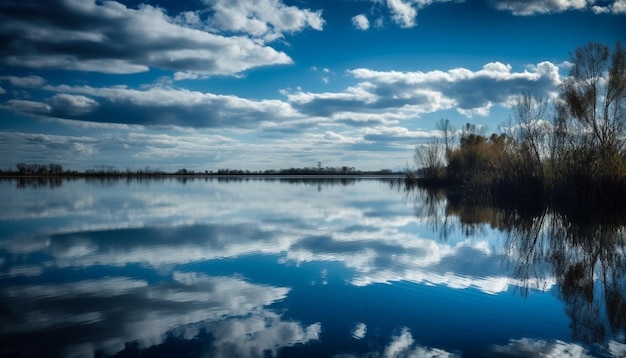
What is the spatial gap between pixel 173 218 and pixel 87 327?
35.6 ft

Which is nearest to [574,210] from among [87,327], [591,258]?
[591,258]

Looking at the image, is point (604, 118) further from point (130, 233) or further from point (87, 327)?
point (87, 327)

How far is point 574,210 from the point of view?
17.9m

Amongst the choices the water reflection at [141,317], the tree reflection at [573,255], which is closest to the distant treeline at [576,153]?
the tree reflection at [573,255]

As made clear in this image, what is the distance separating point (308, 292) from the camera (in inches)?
247

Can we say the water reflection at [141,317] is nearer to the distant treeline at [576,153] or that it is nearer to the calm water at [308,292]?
the calm water at [308,292]

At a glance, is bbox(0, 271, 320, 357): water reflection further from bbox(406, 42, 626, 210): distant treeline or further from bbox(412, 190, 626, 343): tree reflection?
bbox(406, 42, 626, 210): distant treeline

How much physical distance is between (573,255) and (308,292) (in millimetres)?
6413

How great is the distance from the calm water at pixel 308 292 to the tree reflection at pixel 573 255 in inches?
1.6

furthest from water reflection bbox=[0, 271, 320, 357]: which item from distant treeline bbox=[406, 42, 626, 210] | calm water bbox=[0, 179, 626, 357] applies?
distant treeline bbox=[406, 42, 626, 210]

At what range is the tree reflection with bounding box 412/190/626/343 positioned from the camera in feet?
17.9

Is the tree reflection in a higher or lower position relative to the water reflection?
lower

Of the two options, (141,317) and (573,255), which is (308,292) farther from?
(573,255)

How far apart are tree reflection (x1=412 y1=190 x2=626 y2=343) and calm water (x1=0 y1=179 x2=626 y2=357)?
0.04 metres
